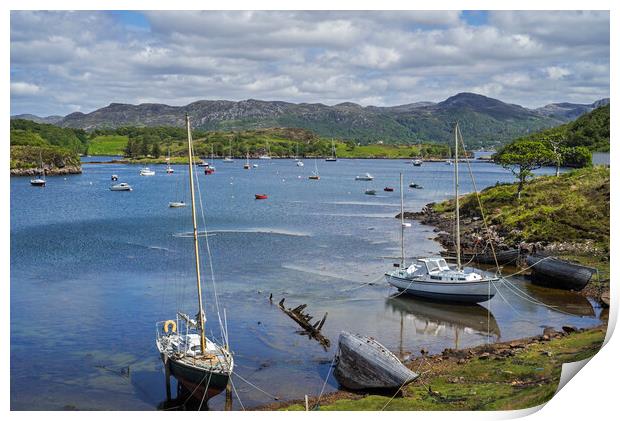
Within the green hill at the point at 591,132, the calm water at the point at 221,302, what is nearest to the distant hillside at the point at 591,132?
the green hill at the point at 591,132

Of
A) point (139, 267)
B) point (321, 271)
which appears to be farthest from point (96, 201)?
point (321, 271)

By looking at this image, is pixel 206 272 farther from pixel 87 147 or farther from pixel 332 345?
pixel 87 147

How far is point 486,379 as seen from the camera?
2053 centimetres

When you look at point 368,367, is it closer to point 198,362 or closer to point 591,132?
point 198,362

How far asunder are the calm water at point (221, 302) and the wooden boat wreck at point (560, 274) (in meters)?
0.83

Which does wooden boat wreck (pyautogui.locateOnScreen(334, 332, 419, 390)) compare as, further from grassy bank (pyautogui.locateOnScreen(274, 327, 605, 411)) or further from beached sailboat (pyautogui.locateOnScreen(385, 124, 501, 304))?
beached sailboat (pyautogui.locateOnScreen(385, 124, 501, 304))

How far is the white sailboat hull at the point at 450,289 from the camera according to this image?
29.9 metres

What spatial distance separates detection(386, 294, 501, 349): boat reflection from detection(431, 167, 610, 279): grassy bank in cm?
891

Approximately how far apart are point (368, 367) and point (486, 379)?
3794 millimetres

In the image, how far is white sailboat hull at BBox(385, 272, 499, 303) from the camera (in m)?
29.9

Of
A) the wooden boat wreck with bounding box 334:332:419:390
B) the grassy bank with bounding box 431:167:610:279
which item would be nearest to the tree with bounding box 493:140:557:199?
the grassy bank with bounding box 431:167:610:279

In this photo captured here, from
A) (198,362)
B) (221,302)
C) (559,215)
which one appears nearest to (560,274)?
(559,215)
